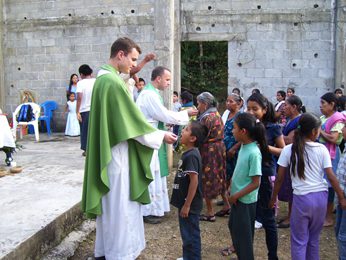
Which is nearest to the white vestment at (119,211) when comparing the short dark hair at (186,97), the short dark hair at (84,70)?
the short dark hair at (186,97)

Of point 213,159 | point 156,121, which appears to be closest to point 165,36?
point 156,121

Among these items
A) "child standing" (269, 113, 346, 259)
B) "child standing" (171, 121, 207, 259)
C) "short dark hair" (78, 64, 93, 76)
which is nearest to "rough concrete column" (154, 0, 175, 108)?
"short dark hair" (78, 64, 93, 76)

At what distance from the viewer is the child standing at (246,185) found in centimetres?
310

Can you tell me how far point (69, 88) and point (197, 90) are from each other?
704 centimetres

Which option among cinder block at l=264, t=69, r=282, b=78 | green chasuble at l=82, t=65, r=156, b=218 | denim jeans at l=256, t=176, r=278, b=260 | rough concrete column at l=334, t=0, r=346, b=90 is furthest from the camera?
cinder block at l=264, t=69, r=282, b=78

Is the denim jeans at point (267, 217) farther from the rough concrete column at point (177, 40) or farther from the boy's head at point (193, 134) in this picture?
the rough concrete column at point (177, 40)

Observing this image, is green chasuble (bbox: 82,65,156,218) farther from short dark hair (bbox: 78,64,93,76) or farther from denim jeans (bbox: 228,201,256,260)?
short dark hair (bbox: 78,64,93,76)

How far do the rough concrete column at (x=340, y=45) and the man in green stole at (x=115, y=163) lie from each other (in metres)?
7.53

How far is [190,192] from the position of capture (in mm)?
3244

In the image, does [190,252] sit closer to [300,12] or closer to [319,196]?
[319,196]

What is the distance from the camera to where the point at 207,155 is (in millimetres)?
4711

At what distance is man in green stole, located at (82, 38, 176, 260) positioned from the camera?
120 inches

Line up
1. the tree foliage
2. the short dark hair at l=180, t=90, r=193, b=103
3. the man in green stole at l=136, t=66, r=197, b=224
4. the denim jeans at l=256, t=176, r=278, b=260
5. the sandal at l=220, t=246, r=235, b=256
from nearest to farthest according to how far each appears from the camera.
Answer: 1. the denim jeans at l=256, t=176, r=278, b=260
2. the sandal at l=220, t=246, r=235, b=256
3. the man in green stole at l=136, t=66, r=197, b=224
4. the short dark hair at l=180, t=90, r=193, b=103
5. the tree foliage

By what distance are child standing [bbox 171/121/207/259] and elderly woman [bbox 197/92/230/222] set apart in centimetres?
128
